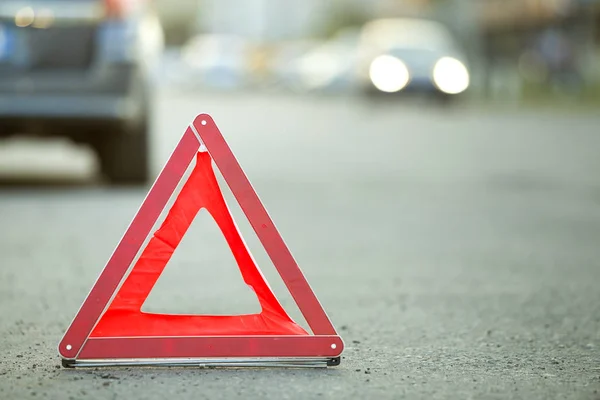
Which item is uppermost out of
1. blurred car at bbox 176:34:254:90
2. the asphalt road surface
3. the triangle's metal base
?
the triangle's metal base

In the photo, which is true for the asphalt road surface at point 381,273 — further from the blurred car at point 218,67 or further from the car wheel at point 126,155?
the blurred car at point 218,67

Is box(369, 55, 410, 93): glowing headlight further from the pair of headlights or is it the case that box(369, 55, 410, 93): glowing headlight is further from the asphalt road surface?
the asphalt road surface

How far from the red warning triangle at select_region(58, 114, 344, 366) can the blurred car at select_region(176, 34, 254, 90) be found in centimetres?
4118

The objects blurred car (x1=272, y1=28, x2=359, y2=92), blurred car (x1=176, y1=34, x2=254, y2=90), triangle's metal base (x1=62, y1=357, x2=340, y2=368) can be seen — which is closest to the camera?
triangle's metal base (x1=62, y1=357, x2=340, y2=368)

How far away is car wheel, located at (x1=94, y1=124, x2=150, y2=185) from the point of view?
10.5 metres

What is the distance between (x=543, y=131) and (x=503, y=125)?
65.8 inches

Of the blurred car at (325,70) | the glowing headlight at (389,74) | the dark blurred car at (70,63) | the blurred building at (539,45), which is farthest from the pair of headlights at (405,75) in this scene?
the dark blurred car at (70,63)

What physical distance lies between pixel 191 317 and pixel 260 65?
155 feet

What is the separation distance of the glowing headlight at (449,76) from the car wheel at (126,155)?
17001 millimetres

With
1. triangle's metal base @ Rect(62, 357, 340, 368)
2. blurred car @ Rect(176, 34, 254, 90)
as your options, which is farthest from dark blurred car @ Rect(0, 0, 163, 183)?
blurred car @ Rect(176, 34, 254, 90)

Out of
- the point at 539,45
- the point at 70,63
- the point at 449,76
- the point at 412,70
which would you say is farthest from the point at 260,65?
the point at 70,63

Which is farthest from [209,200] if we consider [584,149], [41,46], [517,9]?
[517,9]

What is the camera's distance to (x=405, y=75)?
27.3m

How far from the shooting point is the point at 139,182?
10719mm
